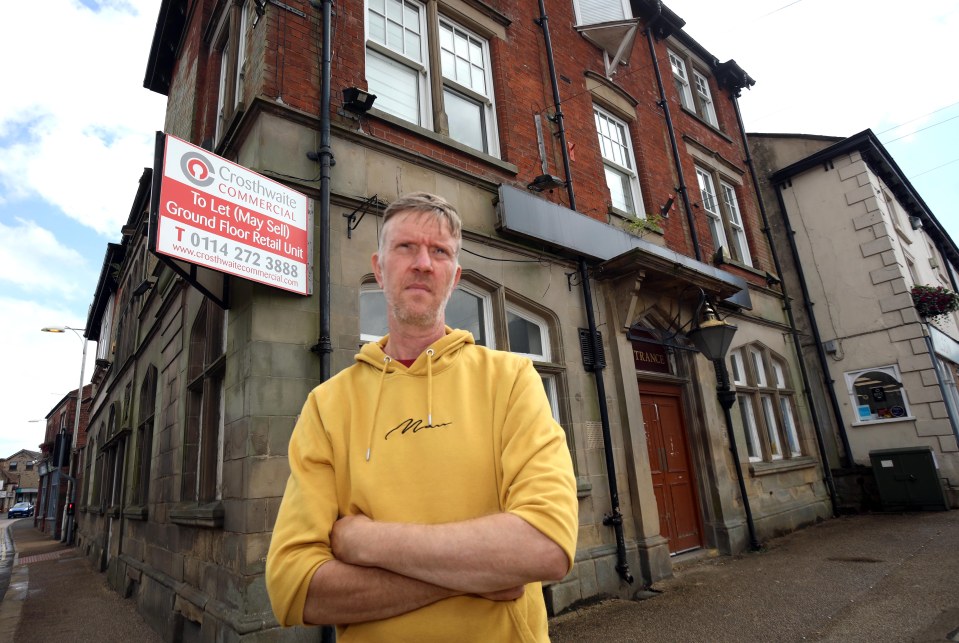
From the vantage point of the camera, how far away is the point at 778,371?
11570mm

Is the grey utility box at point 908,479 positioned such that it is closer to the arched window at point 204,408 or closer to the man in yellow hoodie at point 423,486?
the man in yellow hoodie at point 423,486

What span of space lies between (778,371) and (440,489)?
40.5ft

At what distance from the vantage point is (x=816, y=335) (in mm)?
13055

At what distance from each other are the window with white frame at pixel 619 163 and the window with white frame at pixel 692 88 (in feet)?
11.1

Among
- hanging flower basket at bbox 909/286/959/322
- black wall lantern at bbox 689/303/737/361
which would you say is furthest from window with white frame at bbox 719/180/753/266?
black wall lantern at bbox 689/303/737/361

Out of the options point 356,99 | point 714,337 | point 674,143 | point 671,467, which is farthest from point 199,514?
point 674,143

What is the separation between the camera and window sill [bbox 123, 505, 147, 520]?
26.3 ft

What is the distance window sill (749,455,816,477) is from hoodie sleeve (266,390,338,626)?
941 centimetres

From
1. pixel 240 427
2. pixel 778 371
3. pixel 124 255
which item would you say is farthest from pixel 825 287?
pixel 124 255

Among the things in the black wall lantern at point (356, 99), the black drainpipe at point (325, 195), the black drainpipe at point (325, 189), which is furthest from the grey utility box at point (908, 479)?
the black wall lantern at point (356, 99)

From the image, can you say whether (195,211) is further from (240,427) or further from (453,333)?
(453,333)

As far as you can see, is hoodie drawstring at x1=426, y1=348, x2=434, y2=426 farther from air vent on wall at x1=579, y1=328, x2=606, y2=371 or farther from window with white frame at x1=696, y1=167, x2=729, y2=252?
window with white frame at x1=696, y1=167, x2=729, y2=252

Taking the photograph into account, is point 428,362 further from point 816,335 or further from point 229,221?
point 816,335

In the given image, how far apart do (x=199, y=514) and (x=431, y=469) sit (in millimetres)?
4511
